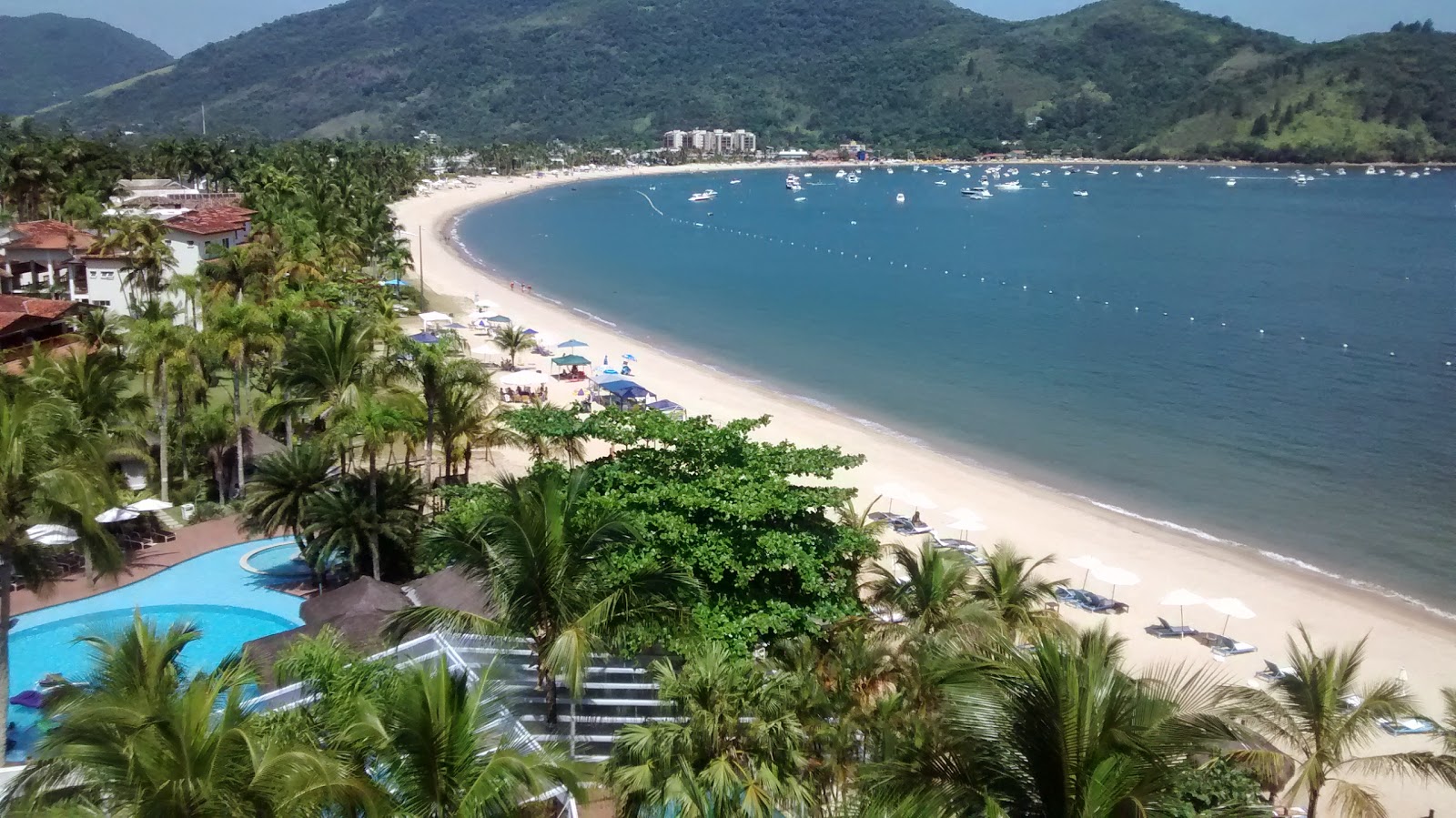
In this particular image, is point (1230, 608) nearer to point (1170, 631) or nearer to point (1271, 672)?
point (1170, 631)

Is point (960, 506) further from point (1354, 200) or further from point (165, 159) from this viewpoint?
point (1354, 200)

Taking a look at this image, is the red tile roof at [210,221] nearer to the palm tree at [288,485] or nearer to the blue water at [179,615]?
the blue water at [179,615]

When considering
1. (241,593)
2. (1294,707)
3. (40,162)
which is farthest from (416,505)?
(40,162)

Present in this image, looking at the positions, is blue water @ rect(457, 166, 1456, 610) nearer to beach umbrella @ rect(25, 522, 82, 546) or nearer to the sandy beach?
the sandy beach

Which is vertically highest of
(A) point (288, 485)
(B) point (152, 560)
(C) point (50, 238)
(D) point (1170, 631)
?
(C) point (50, 238)

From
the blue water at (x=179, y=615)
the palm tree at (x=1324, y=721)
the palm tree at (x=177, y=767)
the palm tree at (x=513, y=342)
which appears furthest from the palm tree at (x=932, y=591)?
the palm tree at (x=513, y=342)

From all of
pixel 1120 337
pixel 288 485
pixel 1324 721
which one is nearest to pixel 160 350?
pixel 288 485
